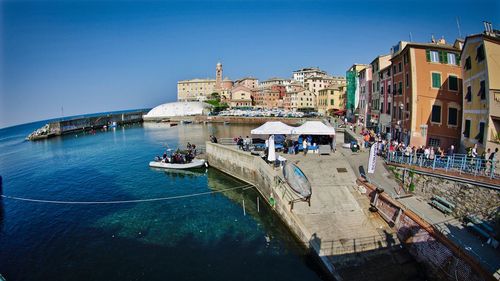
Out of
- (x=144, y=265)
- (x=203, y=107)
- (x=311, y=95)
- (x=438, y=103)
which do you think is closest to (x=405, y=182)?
(x=438, y=103)

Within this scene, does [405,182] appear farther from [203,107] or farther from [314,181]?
[203,107]

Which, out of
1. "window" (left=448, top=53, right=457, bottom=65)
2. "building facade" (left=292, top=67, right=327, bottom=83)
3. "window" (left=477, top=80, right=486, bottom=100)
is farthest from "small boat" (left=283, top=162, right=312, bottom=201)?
"building facade" (left=292, top=67, right=327, bottom=83)

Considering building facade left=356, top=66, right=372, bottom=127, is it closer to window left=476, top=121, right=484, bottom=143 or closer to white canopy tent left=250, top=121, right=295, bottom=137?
white canopy tent left=250, top=121, right=295, bottom=137

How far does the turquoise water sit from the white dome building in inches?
3569

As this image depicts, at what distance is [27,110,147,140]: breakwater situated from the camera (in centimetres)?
7956

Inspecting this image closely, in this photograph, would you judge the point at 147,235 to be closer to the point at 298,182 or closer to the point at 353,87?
the point at 298,182

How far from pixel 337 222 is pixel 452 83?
65.4 feet

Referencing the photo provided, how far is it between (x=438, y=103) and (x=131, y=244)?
2853 cm

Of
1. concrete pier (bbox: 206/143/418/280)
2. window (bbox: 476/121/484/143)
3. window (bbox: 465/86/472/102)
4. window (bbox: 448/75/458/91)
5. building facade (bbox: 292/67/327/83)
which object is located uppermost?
building facade (bbox: 292/67/327/83)

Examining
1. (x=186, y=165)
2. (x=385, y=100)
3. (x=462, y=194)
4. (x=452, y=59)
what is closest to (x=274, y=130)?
(x=186, y=165)

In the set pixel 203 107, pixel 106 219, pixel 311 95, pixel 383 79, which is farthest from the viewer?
pixel 203 107

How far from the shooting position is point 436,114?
84.1 feet

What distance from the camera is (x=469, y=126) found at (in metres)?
21.1

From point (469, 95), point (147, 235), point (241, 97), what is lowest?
point (147, 235)
